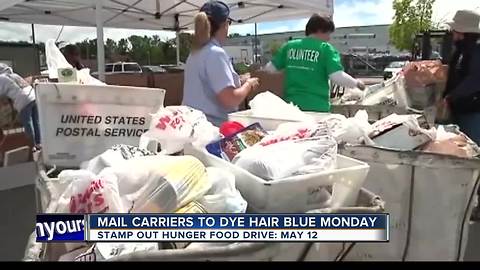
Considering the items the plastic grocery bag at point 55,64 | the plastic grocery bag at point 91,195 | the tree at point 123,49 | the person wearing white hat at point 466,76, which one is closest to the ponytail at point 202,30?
the plastic grocery bag at point 55,64

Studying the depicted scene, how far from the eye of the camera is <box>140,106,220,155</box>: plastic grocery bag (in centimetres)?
196

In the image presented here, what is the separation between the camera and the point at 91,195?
1.54 metres

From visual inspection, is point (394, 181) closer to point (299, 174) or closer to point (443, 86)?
point (299, 174)

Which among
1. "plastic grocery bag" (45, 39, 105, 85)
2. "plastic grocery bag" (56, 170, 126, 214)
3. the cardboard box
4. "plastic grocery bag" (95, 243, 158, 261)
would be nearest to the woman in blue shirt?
"plastic grocery bag" (45, 39, 105, 85)

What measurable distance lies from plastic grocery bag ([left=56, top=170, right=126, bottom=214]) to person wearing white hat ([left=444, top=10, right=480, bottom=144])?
9.65 ft

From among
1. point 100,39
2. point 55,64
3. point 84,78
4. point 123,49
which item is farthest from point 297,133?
point 123,49

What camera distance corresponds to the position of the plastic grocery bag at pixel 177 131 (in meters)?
1.96

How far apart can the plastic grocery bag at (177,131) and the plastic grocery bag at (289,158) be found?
0.81 feet

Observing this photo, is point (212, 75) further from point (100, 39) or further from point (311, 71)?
point (100, 39)

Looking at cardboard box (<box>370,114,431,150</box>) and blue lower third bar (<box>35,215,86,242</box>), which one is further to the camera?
cardboard box (<box>370,114,431,150</box>)

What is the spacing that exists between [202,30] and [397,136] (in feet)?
3.96

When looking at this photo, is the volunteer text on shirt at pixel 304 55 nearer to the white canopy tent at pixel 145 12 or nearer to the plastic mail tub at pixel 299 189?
the plastic mail tub at pixel 299 189

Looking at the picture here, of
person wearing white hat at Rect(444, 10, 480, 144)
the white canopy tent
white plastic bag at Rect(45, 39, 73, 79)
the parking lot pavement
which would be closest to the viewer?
white plastic bag at Rect(45, 39, 73, 79)

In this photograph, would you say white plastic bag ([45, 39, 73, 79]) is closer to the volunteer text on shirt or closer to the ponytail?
the ponytail
